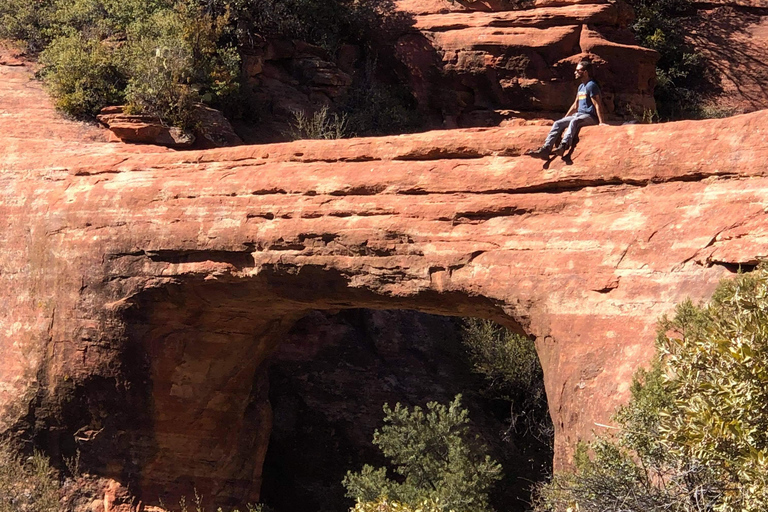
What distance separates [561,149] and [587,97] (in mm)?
833

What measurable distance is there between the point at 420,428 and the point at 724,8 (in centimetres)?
1325

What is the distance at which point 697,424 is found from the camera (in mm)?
5574

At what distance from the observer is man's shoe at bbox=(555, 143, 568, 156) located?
26.7 feet

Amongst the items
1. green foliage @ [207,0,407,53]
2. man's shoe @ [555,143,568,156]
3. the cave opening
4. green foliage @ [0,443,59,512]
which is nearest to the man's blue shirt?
man's shoe @ [555,143,568,156]

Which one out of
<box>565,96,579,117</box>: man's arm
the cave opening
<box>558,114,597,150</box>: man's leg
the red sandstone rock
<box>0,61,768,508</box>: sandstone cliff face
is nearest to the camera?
<box>0,61,768,508</box>: sandstone cliff face

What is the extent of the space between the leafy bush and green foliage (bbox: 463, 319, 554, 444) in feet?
24.7

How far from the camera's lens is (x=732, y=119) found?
24.7 feet

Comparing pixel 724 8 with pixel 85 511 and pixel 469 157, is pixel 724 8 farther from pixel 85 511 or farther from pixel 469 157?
pixel 85 511

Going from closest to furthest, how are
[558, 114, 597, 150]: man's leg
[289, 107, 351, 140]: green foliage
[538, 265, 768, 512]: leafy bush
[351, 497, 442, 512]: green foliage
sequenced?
[538, 265, 768, 512]: leafy bush, [351, 497, 442, 512]: green foliage, [558, 114, 597, 150]: man's leg, [289, 107, 351, 140]: green foliage

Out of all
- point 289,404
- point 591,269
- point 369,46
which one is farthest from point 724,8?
point 591,269

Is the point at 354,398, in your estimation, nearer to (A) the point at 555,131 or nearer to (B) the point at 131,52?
(B) the point at 131,52

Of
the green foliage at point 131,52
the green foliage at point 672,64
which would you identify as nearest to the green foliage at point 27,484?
the green foliage at point 131,52

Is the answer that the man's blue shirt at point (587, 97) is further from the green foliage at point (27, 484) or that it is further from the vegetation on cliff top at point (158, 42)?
the green foliage at point (27, 484)

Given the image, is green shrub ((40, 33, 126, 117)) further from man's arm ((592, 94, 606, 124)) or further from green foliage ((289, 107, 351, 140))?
man's arm ((592, 94, 606, 124))
